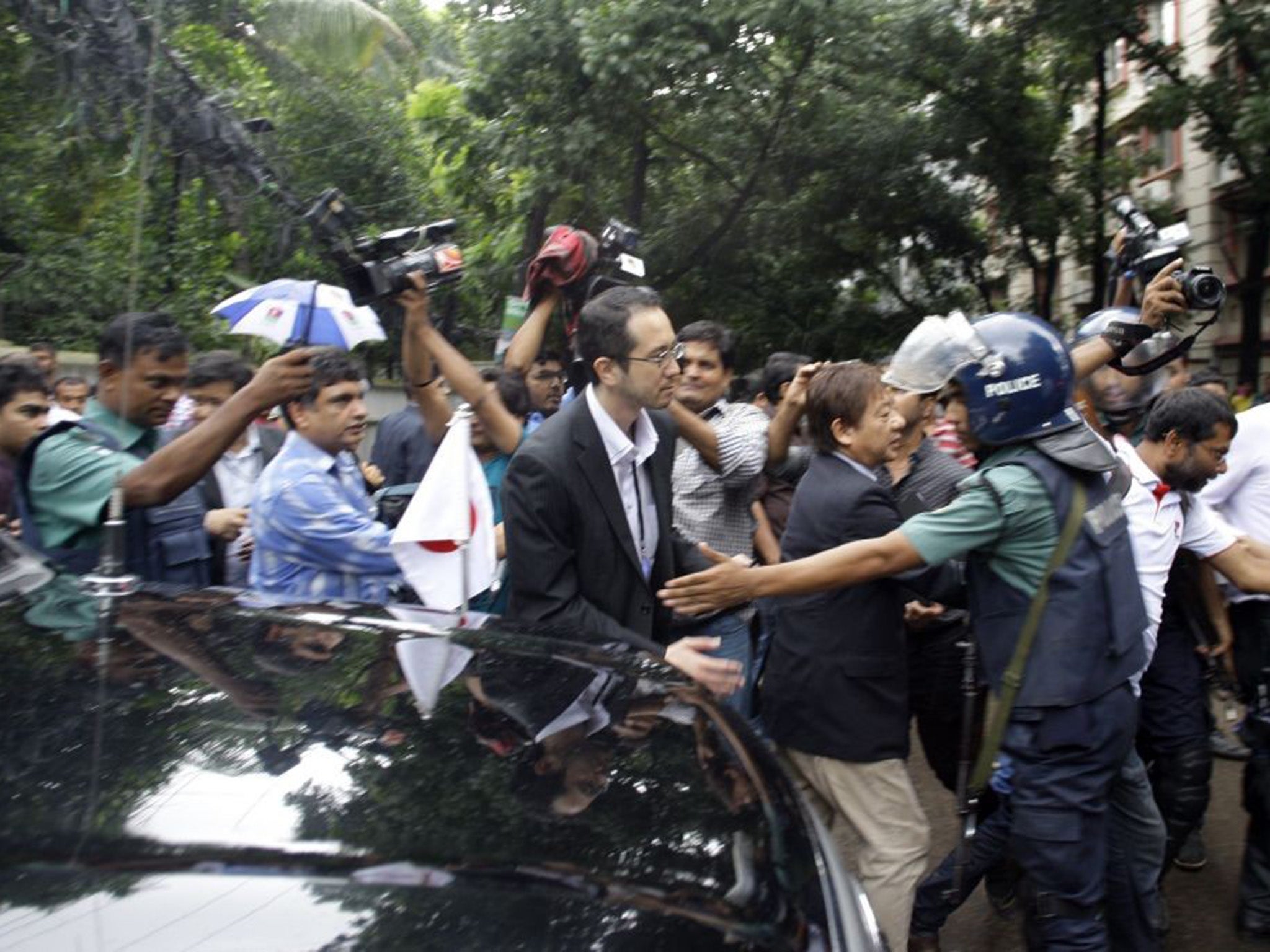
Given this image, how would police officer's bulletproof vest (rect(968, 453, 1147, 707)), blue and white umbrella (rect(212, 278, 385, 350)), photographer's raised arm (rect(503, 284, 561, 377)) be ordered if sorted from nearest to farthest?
1. police officer's bulletproof vest (rect(968, 453, 1147, 707))
2. photographer's raised arm (rect(503, 284, 561, 377))
3. blue and white umbrella (rect(212, 278, 385, 350))

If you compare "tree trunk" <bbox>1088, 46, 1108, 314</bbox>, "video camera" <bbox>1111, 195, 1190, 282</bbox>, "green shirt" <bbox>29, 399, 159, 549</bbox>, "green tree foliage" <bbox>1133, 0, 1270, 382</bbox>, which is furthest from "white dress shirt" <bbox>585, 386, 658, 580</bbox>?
"tree trunk" <bbox>1088, 46, 1108, 314</bbox>

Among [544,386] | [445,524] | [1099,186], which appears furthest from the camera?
[1099,186]

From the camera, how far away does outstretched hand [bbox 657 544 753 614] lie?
9.85ft

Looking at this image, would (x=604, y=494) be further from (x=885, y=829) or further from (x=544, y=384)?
(x=544, y=384)

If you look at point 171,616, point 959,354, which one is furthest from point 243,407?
point 959,354

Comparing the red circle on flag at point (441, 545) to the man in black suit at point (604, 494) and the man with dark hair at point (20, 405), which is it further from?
the man with dark hair at point (20, 405)

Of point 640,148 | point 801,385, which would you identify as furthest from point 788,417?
point 640,148

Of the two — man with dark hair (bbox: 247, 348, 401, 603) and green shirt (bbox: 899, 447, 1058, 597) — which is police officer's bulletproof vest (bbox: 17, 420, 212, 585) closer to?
man with dark hair (bbox: 247, 348, 401, 603)

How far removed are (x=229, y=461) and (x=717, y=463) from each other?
2078mm

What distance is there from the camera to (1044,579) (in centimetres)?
289

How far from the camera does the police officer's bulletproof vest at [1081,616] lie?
2.87 metres

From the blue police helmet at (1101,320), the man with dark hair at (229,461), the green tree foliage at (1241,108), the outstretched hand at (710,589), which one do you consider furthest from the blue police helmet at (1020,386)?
the green tree foliage at (1241,108)

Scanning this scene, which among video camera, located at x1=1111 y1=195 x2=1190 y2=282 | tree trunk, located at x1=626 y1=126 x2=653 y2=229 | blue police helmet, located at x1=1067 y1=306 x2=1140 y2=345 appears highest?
tree trunk, located at x1=626 y1=126 x2=653 y2=229

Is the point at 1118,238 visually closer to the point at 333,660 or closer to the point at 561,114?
the point at 333,660
